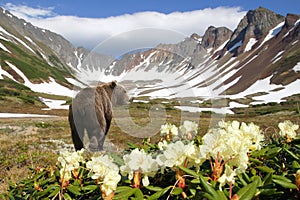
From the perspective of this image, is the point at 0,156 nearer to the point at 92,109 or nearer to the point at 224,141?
the point at 92,109

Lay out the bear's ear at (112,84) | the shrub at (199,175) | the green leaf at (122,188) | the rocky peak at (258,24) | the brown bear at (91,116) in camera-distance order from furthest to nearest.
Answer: the rocky peak at (258,24) < the bear's ear at (112,84) < the brown bear at (91,116) < the green leaf at (122,188) < the shrub at (199,175)

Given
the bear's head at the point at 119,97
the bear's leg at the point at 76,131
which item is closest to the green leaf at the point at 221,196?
the bear's leg at the point at 76,131

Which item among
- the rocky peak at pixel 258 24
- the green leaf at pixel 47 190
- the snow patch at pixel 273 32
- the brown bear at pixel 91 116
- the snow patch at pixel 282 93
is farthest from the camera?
the rocky peak at pixel 258 24

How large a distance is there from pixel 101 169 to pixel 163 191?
441 mm

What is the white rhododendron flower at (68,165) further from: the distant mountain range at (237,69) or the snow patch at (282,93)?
the snow patch at (282,93)

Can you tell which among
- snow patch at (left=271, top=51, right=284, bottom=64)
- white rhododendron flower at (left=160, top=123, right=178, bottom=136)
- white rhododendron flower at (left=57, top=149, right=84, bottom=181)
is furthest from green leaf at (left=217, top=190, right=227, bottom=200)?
snow patch at (left=271, top=51, right=284, bottom=64)

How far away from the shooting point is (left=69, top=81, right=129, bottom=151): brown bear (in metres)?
8.78

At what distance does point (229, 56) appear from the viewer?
162 metres

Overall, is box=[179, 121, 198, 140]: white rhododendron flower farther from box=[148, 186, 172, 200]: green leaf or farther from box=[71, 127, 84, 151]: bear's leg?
box=[71, 127, 84, 151]: bear's leg

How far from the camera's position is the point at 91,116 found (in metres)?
8.88

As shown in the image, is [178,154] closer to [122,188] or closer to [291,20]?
[122,188]

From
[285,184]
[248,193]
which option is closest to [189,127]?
[285,184]

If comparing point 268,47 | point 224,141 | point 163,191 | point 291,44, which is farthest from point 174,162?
point 268,47

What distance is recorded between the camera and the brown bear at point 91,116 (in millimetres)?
8781
